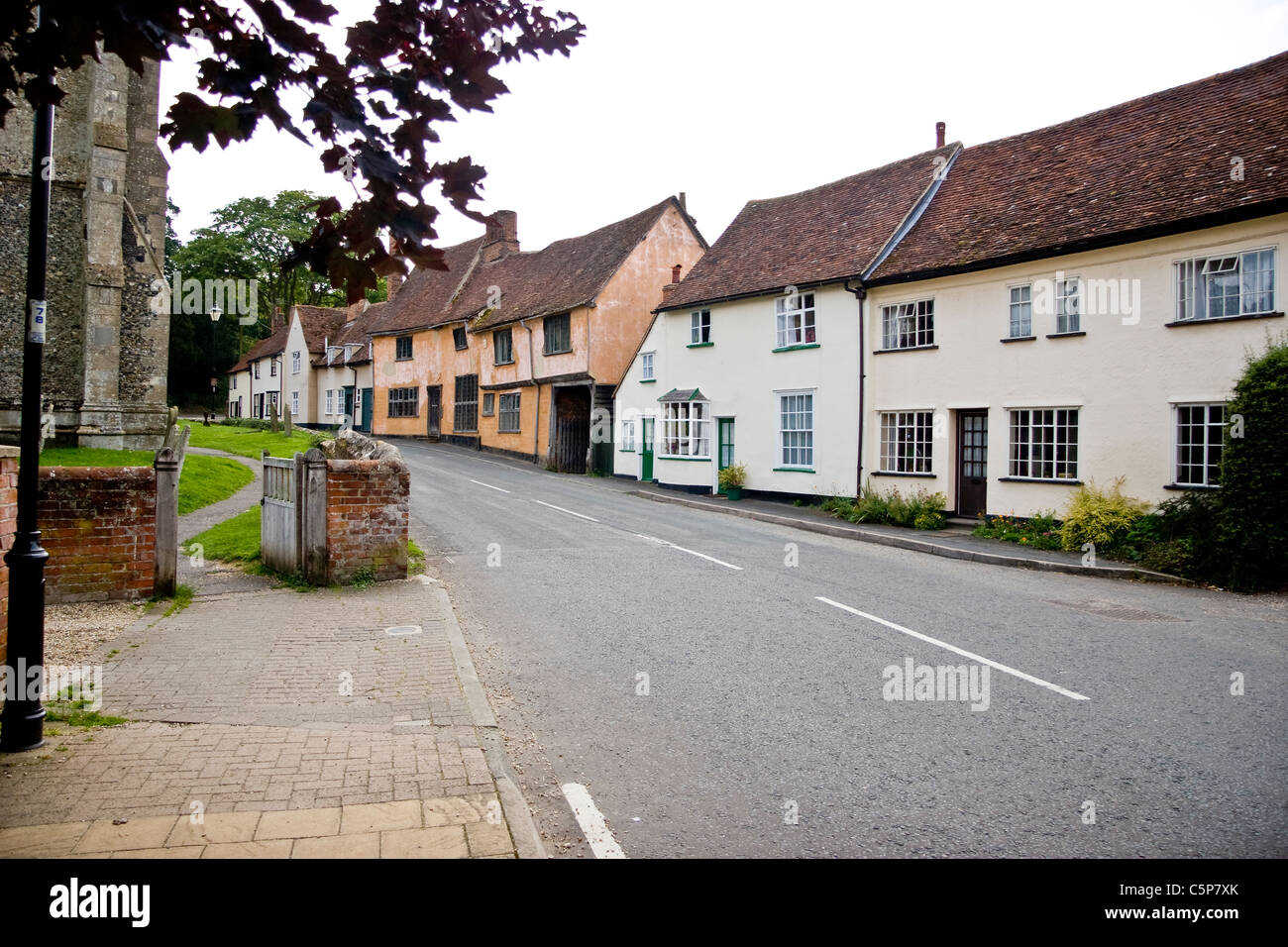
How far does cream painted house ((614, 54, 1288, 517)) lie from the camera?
51.4ft

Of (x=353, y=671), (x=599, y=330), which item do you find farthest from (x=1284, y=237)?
(x=599, y=330)

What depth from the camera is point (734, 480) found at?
84.0 ft

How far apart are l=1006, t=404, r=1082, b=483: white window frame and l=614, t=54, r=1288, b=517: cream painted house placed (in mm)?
42

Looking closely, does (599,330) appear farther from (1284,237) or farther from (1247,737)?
(1247,737)

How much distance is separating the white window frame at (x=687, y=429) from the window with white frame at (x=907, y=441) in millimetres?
6733

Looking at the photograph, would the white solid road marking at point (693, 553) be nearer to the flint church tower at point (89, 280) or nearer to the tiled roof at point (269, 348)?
the flint church tower at point (89, 280)

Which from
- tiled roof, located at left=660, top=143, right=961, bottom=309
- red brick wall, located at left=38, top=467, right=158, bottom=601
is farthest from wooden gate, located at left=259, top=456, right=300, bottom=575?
tiled roof, located at left=660, top=143, right=961, bottom=309

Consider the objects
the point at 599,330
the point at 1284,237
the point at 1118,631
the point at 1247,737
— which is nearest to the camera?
the point at 1247,737

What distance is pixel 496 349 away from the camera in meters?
39.8

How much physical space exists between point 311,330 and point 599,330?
30054mm

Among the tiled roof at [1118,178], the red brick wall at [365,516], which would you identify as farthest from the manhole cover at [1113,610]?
the tiled roof at [1118,178]

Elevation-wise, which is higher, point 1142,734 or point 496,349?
point 496,349

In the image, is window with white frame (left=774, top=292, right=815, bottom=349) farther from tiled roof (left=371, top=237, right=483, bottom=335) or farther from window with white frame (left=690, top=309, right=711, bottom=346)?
tiled roof (left=371, top=237, right=483, bottom=335)
